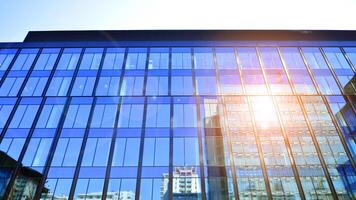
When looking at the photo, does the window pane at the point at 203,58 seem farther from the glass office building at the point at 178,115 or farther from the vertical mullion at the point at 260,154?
the vertical mullion at the point at 260,154

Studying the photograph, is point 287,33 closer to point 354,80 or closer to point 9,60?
point 354,80

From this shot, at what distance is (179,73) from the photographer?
96.5 feet

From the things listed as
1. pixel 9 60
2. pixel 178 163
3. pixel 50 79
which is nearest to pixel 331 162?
pixel 178 163

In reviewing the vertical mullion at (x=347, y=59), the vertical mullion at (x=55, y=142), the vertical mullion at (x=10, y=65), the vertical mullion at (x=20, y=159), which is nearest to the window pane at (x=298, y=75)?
the vertical mullion at (x=347, y=59)

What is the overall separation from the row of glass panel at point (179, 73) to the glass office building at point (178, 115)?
145 mm

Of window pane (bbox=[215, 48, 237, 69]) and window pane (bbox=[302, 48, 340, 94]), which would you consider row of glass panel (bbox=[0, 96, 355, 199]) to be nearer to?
window pane (bbox=[302, 48, 340, 94])

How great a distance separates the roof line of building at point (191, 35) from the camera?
105 feet

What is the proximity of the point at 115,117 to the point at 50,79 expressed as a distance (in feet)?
33.9

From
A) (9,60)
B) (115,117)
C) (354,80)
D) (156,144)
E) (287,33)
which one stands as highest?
(287,33)

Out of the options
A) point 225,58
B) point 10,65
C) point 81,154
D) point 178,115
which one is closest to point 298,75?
point 225,58

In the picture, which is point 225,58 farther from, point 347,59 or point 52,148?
point 52,148

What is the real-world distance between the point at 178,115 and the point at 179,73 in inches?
240

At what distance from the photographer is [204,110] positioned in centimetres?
2617

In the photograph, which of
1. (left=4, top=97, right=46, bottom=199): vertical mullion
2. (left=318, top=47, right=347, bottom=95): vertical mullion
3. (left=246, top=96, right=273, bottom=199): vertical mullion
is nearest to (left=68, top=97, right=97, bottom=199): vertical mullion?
(left=4, top=97, right=46, bottom=199): vertical mullion
